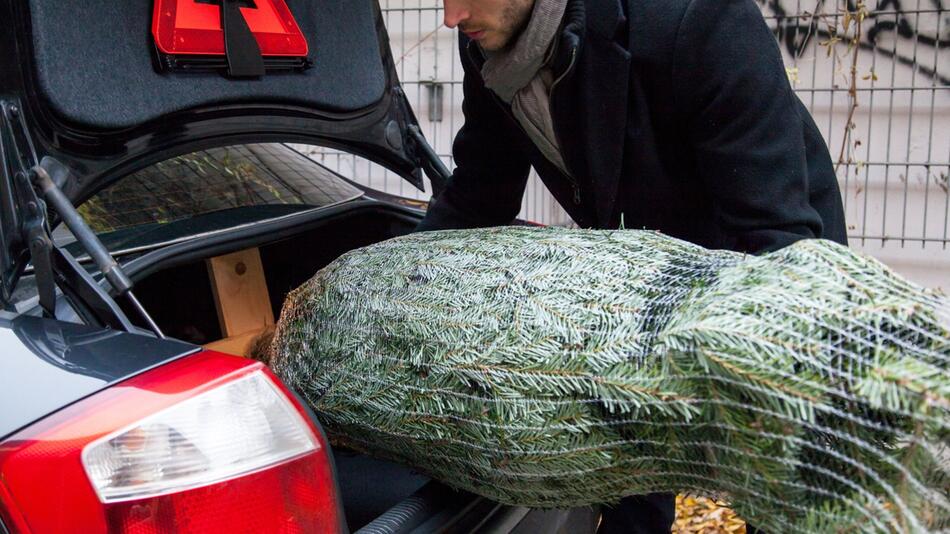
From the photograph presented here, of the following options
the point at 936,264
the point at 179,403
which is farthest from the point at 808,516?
the point at 936,264

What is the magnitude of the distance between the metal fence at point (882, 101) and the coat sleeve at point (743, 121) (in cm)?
309

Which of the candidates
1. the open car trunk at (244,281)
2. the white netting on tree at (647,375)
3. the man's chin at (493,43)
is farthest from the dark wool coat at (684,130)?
the white netting on tree at (647,375)

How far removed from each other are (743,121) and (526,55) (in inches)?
17.2

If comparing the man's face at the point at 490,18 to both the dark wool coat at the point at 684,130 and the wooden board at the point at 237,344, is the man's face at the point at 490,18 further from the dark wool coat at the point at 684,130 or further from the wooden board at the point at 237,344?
the wooden board at the point at 237,344

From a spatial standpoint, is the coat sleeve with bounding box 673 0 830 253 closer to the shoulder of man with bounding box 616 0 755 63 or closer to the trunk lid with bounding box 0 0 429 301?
the shoulder of man with bounding box 616 0 755 63

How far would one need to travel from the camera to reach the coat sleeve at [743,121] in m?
1.62

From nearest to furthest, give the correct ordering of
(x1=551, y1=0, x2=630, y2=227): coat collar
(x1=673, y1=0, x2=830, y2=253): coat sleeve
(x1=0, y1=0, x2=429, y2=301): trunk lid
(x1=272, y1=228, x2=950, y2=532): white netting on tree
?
(x1=272, y1=228, x2=950, y2=532): white netting on tree
(x1=0, y1=0, x2=429, y2=301): trunk lid
(x1=673, y1=0, x2=830, y2=253): coat sleeve
(x1=551, y1=0, x2=630, y2=227): coat collar

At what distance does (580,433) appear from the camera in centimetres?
107

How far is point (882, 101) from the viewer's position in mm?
4766

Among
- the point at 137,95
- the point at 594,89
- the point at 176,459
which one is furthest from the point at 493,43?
the point at 176,459

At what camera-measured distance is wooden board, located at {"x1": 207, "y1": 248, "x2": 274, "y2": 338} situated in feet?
6.97

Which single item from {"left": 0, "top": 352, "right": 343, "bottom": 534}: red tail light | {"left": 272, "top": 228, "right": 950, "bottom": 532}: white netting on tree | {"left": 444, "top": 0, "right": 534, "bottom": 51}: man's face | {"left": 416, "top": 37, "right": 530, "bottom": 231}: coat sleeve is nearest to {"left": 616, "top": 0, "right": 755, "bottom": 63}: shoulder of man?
{"left": 444, "top": 0, "right": 534, "bottom": 51}: man's face

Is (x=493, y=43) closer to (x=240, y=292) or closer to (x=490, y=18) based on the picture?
(x=490, y=18)

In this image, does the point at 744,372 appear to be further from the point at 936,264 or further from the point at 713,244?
the point at 936,264
